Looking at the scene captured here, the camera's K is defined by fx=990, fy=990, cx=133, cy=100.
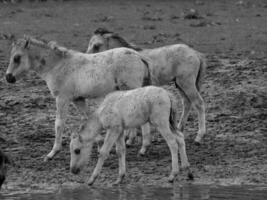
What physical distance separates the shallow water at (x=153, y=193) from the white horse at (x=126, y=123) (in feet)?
0.77

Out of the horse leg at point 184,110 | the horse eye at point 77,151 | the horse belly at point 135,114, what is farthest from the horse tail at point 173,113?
the horse leg at point 184,110

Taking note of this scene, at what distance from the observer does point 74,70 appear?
13.8m

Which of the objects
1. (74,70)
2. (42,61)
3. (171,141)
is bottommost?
(171,141)

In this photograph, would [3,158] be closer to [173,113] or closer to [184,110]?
[173,113]

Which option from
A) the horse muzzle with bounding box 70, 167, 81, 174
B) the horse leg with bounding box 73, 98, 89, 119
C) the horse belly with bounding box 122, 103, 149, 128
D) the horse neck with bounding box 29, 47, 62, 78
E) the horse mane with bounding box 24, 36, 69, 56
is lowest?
the horse muzzle with bounding box 70, 167, 81, 174

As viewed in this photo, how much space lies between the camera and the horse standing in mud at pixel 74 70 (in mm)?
13594

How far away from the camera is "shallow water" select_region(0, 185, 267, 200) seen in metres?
11.9

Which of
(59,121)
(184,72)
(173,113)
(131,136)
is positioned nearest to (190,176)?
(173,113)

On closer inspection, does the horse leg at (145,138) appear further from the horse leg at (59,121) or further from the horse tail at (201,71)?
the horse tail at (201,71)

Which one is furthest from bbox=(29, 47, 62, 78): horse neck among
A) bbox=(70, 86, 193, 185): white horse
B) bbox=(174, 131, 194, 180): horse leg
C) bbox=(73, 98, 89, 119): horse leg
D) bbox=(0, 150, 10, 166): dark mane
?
bbox=(0, 150, 10, 166): dark mane

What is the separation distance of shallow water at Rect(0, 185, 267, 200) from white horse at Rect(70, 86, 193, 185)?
9.2 inches

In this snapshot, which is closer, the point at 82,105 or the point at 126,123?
the point at 126,123

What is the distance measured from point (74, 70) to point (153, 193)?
2555 mm

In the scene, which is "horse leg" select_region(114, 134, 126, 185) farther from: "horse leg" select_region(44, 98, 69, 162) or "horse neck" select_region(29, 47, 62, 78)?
"horse neck" select_region(29, 47, 62, 78)
